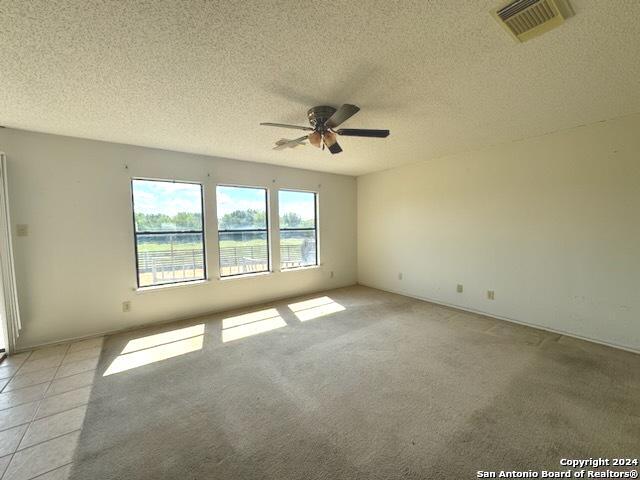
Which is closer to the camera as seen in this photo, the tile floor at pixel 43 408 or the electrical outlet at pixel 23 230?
the tile floor at pixel 43 408

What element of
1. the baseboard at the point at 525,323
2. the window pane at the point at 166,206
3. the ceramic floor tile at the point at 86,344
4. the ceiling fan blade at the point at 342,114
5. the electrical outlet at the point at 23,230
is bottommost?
the ceramic floor tile at the point at 86,344

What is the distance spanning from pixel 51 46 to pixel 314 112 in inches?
69.1

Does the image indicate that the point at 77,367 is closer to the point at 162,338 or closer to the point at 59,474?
the point at 162,338

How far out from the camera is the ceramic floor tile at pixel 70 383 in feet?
7.38

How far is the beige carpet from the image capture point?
1554 millimetres

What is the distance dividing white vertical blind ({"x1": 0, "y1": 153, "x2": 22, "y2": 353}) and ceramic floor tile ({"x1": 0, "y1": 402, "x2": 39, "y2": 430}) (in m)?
1.34

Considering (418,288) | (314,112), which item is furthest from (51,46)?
(418,288)

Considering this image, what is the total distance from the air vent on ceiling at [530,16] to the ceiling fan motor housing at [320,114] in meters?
1.29

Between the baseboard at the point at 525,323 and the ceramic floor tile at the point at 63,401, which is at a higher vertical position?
the baseboard at the point at 525,323

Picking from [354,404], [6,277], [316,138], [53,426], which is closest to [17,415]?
[53,426]

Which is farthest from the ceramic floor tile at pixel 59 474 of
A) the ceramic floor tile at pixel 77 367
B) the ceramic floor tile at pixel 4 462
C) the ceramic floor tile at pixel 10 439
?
the ceramic floor tile at pixel 77 367

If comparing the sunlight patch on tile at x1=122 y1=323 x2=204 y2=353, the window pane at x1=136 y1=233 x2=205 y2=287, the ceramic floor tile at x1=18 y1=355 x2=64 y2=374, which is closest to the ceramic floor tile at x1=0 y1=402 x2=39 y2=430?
the ceramic floor tile at x1=18 y1=355 x2=64 y2=374

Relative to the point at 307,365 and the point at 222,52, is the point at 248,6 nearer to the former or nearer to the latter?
the point at 222,52

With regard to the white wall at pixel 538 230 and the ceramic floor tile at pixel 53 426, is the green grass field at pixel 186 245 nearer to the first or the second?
the ceramic floor tile at pixel 53 426
